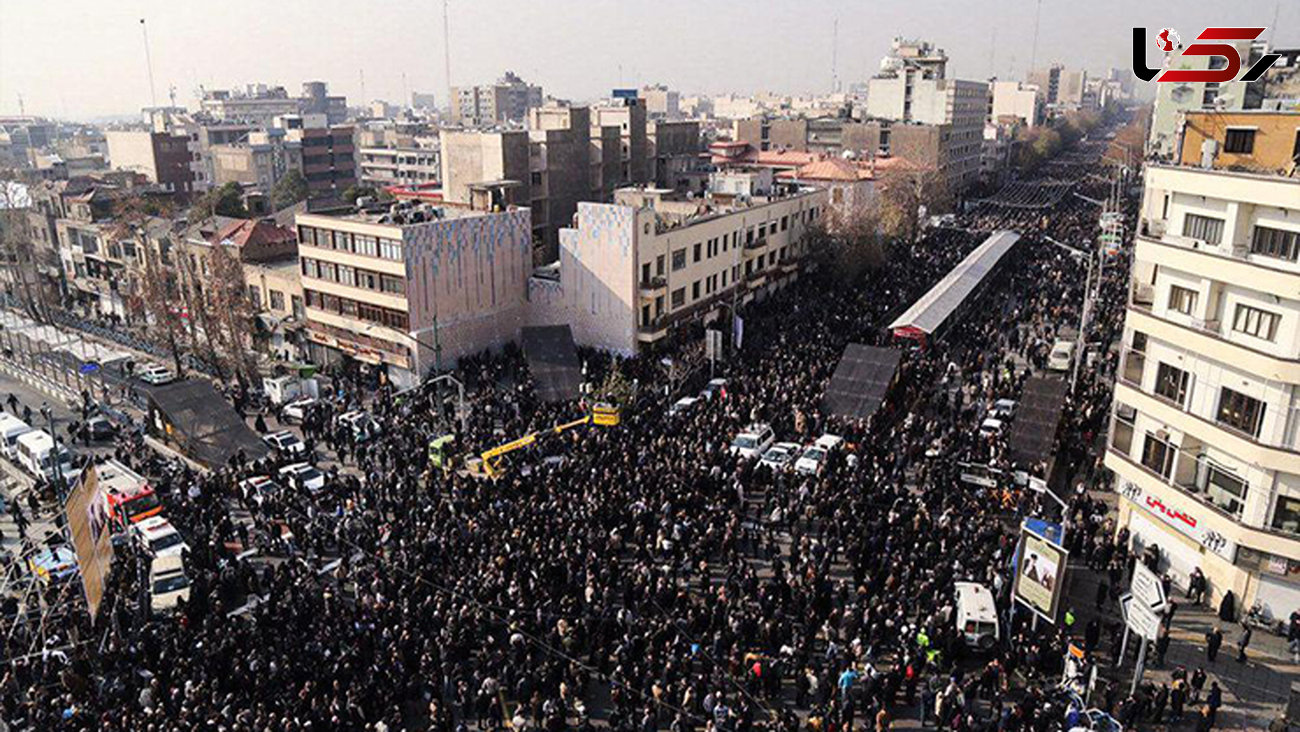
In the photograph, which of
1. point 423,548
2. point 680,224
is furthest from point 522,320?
point 423,548

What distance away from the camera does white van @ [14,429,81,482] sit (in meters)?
29.8

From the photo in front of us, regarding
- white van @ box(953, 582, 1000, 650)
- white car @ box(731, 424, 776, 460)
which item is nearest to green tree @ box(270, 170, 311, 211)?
white car @ box(731, 424, 776, 460)

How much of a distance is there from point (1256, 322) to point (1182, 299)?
7.57ft

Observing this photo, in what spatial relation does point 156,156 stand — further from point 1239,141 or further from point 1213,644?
point 1213,644

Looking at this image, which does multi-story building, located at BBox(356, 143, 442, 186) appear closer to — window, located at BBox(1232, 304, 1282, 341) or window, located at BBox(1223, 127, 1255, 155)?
window, located at BBox(1223, 127, 1255, 155)

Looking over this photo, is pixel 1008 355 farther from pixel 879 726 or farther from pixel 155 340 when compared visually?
pixel 155 340

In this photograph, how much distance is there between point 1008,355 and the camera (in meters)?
40.7

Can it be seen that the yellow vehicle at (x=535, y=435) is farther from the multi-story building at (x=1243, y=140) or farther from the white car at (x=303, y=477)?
the multi-story building at (x=1243, y=140)

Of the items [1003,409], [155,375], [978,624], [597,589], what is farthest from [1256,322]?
[155,375]

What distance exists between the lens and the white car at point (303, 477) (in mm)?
26500

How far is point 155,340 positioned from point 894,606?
42020mm

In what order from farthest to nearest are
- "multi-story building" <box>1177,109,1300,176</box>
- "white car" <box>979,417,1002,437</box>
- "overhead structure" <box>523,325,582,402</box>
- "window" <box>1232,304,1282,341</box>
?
"overhead structure" <box>523,325,582,402</box>
"white car" <box>979,417,1002,437</box>
"multi-story building" <box>1177,109,1300,176</box>
"window" <box>1232,304,1282,341</box>

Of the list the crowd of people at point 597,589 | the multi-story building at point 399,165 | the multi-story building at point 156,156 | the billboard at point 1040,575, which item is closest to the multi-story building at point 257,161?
the multi-story building at point 156,156

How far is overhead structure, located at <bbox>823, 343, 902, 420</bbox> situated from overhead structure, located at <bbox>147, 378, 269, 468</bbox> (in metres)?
20.0
